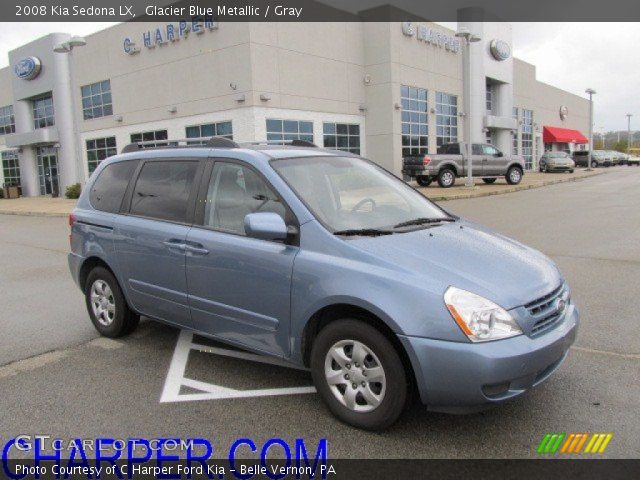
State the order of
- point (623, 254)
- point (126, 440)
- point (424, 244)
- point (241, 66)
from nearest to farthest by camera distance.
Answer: point (126, 440)
point (424, 244)
point (623, 254)
point (241, 66)

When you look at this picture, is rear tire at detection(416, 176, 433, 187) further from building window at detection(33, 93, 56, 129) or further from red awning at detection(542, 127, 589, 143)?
red awning at detection(542, 127, 589, 143)

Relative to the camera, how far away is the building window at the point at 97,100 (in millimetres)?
32156

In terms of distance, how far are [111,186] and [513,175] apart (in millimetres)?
24235

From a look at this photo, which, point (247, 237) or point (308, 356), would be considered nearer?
point (308, 356)

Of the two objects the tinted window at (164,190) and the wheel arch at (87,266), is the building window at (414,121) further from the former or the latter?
the tinted window at (164,190)

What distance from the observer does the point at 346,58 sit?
96.1ft

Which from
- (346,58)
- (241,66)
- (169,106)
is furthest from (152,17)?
(346,58)

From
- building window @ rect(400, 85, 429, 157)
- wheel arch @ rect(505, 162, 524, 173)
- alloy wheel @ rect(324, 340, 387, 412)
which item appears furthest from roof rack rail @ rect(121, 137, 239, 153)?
building window @ rect(400, 85, 429, 157)

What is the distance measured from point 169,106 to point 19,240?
52.1 feet

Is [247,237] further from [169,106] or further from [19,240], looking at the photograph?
[169,106]

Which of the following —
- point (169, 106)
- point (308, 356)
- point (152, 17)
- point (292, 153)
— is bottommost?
point (308, 356)

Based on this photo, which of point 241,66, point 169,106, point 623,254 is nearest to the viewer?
point 623,254
